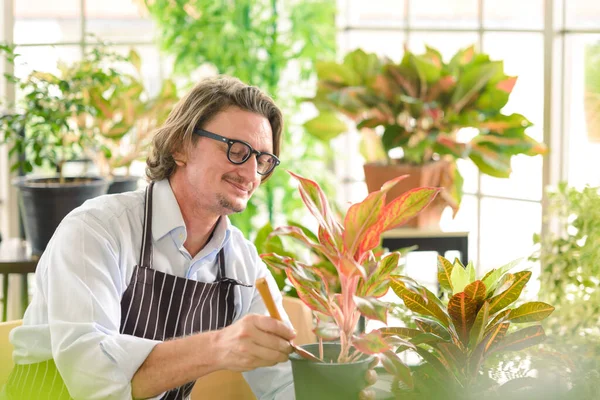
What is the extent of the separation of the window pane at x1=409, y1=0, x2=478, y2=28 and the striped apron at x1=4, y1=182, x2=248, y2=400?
3.03 meters

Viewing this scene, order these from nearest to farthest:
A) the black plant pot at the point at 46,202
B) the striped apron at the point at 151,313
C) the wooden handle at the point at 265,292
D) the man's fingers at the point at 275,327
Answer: the wooden handle at the point at 265,292
the man's fingers at the point at 275,327
the striped apron at the point at 151,313
the black plant pot at the point at 46,202

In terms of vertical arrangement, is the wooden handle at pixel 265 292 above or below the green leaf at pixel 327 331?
above

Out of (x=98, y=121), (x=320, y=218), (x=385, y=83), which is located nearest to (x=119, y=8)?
(x=98, y=121)

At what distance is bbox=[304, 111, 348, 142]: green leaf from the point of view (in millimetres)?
3939

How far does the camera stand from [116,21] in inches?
196

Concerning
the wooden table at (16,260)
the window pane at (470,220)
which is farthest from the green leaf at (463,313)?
the window pane at (470,220)

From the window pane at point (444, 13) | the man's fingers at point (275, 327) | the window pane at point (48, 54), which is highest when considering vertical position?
the window pane at point (444, 13)

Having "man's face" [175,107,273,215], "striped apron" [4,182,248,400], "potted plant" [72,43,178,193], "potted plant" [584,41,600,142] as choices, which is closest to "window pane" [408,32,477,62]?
"potted plant" [584,41,600,142]

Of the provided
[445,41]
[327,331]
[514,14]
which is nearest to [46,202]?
[327,331]

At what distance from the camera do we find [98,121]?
11.9 ft

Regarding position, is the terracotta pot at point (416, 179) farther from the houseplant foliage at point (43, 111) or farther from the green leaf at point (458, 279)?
the green leaf at point (458, 279)

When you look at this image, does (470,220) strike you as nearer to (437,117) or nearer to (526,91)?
(526,91)

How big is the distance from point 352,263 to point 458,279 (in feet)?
1.06

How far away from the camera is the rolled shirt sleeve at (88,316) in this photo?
1396mm
